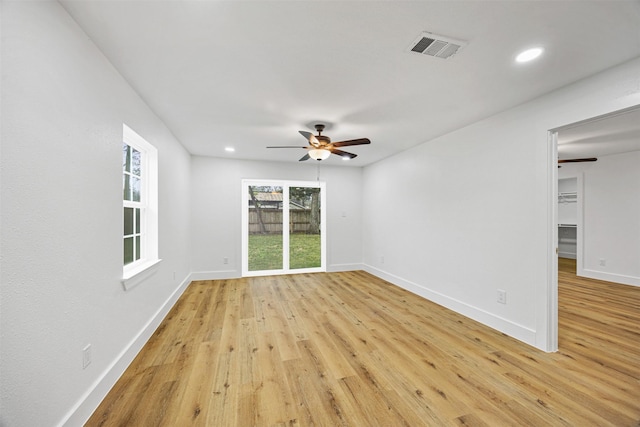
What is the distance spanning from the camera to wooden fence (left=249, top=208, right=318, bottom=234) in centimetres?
533

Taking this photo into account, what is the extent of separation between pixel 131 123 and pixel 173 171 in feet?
4.68

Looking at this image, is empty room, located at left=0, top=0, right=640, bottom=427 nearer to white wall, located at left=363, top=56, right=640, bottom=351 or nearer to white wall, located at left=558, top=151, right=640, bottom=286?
white wall, located at left=363, top=56, right=640, bottom=351

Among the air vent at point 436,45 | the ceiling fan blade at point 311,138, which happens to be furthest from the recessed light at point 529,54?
the ceiling fan blade at point 311,138

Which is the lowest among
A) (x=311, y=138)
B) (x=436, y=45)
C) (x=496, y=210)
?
(x=496, y=210)

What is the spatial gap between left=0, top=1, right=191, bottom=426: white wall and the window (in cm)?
37

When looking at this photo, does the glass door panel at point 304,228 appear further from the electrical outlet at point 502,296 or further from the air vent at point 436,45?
the air vent at point 436,45

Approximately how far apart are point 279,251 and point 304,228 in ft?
2.47

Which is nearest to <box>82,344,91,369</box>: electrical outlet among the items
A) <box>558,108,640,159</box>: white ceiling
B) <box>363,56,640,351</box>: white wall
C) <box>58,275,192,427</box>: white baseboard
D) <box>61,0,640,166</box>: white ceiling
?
<box>58,275,192,427</box>: white baseboard

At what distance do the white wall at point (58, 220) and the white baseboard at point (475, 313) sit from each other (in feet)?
12.0

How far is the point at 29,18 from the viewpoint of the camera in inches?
46.2

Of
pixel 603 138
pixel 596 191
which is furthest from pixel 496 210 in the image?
pixel 596 191

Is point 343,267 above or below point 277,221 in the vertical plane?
below

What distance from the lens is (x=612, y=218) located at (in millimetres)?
4660

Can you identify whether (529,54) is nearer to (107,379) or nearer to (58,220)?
(58,220)
